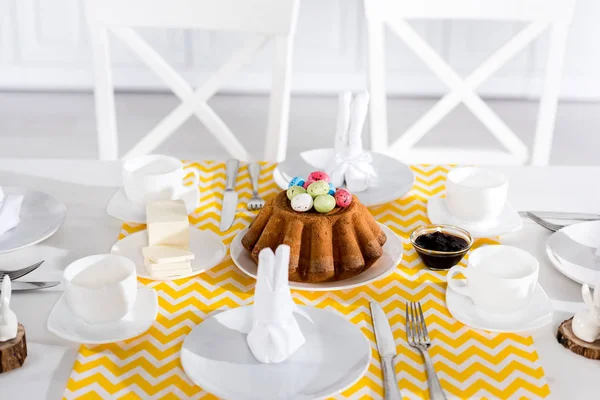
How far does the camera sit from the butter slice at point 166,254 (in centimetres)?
118

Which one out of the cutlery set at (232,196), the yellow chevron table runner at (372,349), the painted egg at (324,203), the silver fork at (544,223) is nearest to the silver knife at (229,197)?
the cutlery set at (232,196)

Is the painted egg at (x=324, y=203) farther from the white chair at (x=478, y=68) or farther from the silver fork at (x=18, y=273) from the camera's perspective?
the white chair at (x=478, y=68)

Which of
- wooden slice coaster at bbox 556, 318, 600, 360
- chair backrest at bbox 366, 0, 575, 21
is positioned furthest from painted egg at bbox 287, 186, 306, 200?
chair backrest at bbox 366, 0, 575, 21

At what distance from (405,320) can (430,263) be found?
169 mm

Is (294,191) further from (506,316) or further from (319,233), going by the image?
(506,316)

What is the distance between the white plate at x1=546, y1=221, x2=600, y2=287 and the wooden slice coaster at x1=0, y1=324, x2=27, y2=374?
82 centimetres

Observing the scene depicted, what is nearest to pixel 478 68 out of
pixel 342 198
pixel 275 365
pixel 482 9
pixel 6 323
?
pixel 482 9

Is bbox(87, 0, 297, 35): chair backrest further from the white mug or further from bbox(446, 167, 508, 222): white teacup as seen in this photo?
bbox(446, 167, 508, 222): white teacup

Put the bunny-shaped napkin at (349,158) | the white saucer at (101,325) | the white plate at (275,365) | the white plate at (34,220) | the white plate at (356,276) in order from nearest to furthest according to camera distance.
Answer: the white plate at (275,365), the white saucer at (101,325), the white plate at (356,276), the white plate at (34,220), the bunny-shaped napkin at (349,158)

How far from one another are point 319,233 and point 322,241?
0.04 feet

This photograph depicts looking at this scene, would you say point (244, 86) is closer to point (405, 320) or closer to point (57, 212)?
point (57, 212)

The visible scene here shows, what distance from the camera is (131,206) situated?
4.58ft

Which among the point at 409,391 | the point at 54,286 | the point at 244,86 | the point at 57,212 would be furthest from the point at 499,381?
the point at 244,86

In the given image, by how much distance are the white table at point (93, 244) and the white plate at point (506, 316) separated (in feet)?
0.07
